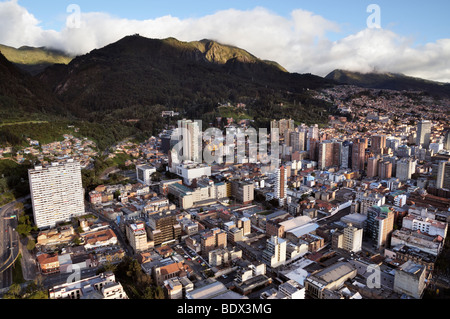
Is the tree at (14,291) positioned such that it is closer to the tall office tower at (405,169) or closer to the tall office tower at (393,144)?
the tall office tower at (405,169)

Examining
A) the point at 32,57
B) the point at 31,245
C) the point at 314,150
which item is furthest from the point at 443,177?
the point at 32,57

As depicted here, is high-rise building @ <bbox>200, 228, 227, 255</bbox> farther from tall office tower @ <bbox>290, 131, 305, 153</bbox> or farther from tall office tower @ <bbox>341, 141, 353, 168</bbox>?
tall office tower @ <bbox>290, 131, 305, 153</bbox>

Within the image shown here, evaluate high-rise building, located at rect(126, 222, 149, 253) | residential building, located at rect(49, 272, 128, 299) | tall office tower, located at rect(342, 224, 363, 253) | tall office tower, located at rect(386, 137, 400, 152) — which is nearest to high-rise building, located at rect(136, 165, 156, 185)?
high-rise building, located at rect(126, 222, 149, 253)

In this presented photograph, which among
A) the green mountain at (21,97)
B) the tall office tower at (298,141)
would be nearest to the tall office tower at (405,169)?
the tall office tower at (298,141)

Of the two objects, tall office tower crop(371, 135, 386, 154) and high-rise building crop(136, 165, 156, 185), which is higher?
tall office tower crop(371, 135, 386, 154)
